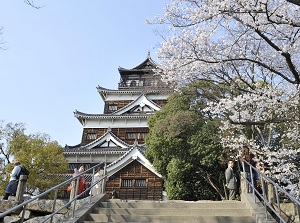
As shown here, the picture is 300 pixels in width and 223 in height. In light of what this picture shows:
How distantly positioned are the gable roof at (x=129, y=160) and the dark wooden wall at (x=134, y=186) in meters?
0.25

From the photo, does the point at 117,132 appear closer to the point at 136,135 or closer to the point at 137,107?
the point at 136,135

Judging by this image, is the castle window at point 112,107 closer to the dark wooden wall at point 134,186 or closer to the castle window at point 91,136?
the castle window at point 91,136

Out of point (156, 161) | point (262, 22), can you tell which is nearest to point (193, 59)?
point (262, 22)

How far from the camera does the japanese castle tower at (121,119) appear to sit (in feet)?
80.2

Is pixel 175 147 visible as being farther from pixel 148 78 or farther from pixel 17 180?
pixel 148 78

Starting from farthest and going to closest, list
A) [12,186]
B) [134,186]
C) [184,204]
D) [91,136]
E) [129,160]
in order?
[91,136], [129,160], [134,186], [12,186], [184,204]

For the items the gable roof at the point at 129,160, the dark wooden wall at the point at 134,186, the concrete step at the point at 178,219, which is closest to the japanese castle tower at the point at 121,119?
the gable roof at the point at 129,160

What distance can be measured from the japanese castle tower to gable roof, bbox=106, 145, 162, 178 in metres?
0.14

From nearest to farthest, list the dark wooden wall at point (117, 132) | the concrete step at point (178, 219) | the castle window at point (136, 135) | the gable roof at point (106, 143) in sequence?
the concrete step at point (178, 219), the gable roof at point (106, 143), the dark wooden wall at point (117, 132), the castle window at point (136, 135)

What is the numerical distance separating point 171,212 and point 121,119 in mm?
21219

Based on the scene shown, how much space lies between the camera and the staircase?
5.76m

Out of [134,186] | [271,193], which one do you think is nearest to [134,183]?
[134,186]

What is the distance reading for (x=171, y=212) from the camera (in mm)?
6316

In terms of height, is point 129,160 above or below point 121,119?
below
